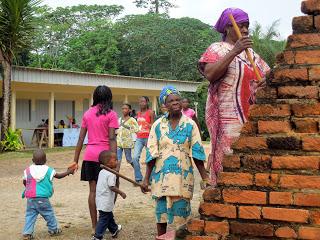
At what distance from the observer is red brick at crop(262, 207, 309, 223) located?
2621mm

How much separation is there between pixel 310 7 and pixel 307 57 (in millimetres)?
277

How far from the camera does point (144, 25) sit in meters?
35.9

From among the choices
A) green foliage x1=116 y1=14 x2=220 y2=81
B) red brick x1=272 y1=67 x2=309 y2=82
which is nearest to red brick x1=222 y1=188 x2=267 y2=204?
red brick x1=272 y1=67 x2=309 y2=82

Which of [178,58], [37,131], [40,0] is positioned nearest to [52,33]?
[178,58]

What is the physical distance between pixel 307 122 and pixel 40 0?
1560cm

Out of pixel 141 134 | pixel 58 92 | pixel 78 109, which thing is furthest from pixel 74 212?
pixel 78 109

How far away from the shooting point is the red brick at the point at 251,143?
2801 millimetres

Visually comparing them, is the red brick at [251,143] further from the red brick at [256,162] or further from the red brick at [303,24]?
the red brick at [303,24]

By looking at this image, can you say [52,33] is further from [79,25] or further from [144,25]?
[144,25]

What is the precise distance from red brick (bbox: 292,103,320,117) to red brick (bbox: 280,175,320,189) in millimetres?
328

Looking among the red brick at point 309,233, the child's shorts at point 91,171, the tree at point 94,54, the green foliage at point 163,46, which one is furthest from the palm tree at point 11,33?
the tree at point 94,54

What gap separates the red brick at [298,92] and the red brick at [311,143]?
227 mm

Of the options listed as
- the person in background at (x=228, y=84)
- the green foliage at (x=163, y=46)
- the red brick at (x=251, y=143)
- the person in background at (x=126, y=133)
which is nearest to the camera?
the red brick at (x=251, y=143)

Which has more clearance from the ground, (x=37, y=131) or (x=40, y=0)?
(x=40, y=0)
